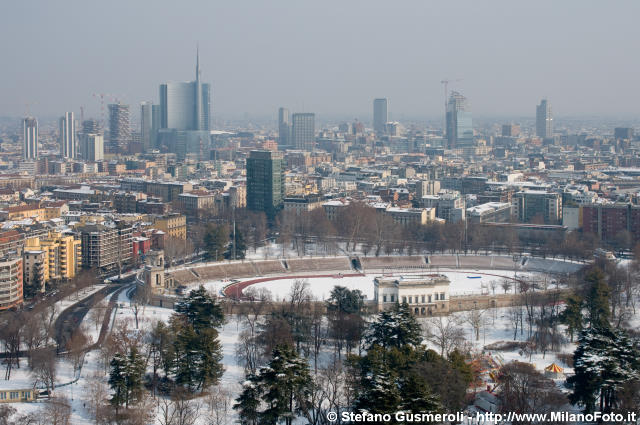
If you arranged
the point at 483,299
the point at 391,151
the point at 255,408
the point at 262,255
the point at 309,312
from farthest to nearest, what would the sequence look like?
1. the point at 391,151
2. the point at 262,255
3. the point at 483,299
4. the point at 309,312
5. the point at 255,408

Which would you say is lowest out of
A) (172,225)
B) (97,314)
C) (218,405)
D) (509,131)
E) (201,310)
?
(218,405)

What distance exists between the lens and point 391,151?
10000 centimetres

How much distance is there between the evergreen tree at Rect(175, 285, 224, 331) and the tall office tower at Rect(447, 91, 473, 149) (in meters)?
79.9

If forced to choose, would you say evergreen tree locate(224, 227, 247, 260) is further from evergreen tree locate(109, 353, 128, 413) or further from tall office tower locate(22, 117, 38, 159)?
tall office tower locate(22, 117, 38, 159)

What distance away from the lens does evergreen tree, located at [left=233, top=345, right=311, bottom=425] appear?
51.2 feet

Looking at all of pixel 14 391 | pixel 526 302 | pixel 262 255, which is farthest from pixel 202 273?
pixel 14 391

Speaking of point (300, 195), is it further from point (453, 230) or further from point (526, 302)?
point (526, 302)

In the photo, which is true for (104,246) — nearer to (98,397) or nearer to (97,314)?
(97,314)

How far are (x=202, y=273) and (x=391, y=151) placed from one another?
70.0 meters

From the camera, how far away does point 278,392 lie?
15695mm

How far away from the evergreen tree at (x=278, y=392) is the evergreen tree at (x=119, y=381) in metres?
2.19

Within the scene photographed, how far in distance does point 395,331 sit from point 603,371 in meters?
4.64

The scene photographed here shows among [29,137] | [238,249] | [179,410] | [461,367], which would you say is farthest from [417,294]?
[29,137]

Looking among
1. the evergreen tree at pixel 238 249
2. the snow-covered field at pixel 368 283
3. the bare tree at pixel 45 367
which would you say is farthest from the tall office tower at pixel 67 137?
the bare tree at pixel 45 367
